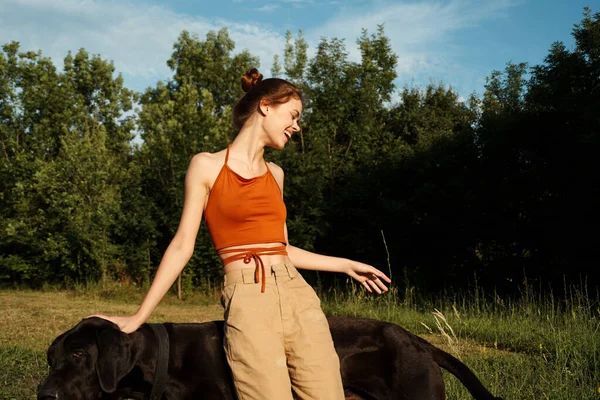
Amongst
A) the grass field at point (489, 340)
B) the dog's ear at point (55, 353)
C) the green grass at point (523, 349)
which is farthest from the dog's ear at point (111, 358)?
the grass field at point (489, 340)

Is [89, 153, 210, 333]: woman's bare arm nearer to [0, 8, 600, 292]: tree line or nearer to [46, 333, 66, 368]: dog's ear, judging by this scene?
→ [46, 333, 66, 368]: dog's ear

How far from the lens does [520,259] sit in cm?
1186

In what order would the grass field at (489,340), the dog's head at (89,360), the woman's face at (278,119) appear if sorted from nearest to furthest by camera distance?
1. the dog's head at (89,360)
2. the woman's face at (278,119)
3. the grass field at (489,340)

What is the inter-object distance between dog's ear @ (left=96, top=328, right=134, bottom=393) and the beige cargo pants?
1.51 feet

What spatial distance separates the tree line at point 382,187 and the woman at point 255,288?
333 inches

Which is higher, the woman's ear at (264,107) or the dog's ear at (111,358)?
the woman's ear at (264,107)

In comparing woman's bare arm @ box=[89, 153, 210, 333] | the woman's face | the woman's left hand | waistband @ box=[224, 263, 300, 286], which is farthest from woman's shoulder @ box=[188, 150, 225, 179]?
the woman's left hand

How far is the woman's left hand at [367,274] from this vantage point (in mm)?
2785

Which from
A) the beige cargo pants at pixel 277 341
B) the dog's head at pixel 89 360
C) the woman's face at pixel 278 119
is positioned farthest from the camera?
the woman's face at pixel 278 119

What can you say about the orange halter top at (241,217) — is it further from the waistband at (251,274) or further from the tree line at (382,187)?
the tree line at (382,187)

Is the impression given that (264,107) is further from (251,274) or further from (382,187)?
(382,187)

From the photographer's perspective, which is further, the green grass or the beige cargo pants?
the green grass

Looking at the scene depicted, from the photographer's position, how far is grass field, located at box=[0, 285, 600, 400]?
14.5 ft

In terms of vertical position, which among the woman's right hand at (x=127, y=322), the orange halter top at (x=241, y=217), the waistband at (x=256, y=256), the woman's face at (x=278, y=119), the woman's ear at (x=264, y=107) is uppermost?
the woman's ear at (x=264, y=107)
